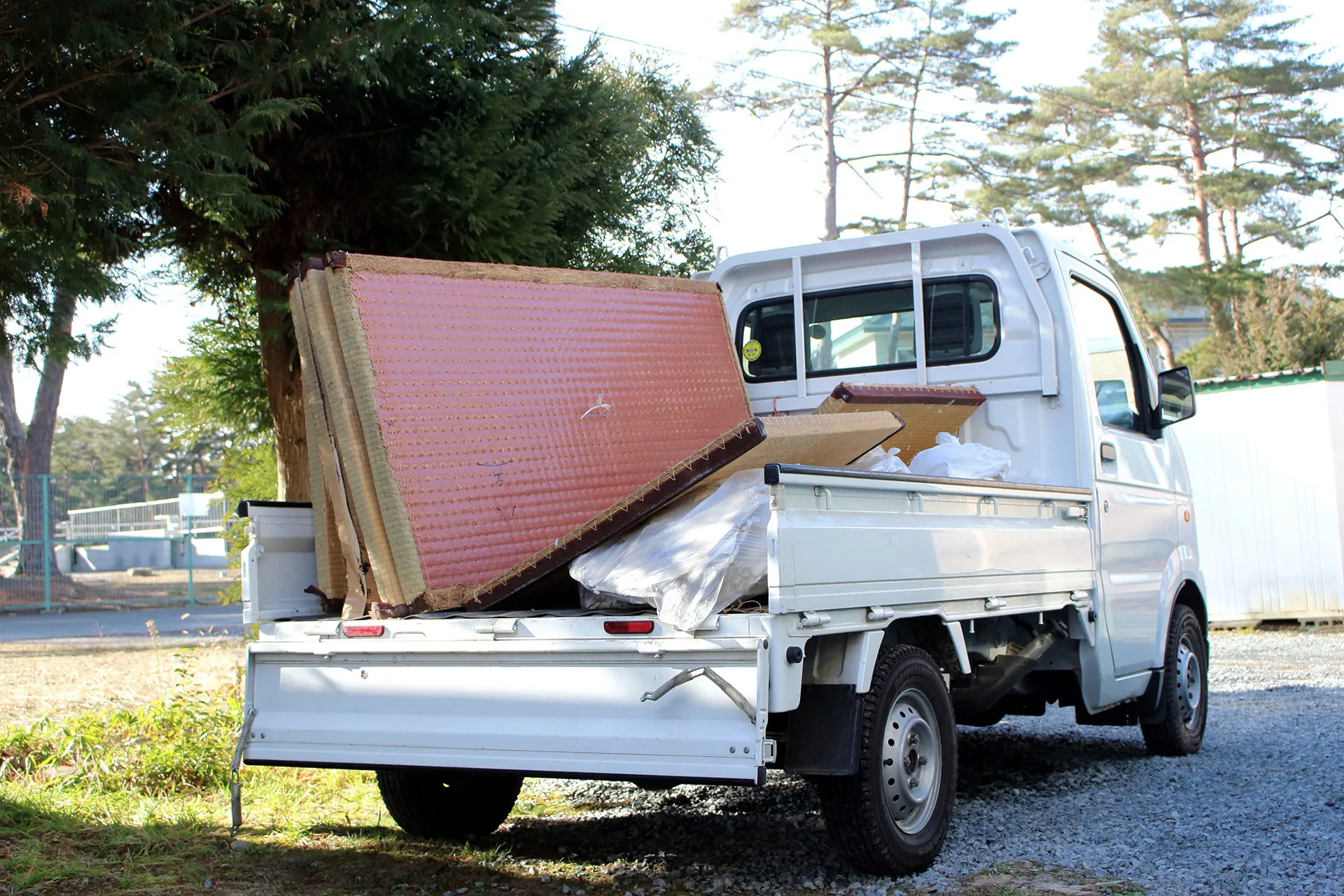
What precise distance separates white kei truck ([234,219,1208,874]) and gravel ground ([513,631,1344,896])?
32 cm

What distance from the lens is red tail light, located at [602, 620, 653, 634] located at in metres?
3.97

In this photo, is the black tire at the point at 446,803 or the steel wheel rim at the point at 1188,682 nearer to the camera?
the black tire at the point at 446,803

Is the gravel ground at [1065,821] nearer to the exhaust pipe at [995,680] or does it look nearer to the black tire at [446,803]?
the black tire at [446,803]

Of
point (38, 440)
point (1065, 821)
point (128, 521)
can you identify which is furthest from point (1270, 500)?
point (38, 440)

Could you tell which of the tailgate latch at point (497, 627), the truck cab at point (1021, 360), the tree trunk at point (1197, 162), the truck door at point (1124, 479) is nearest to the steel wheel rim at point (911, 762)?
the tailgate latch at point (497, 627)

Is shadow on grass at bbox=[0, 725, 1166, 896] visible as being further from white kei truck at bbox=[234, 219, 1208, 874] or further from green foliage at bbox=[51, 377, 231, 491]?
green foliage at bbox=[51, 377, 231, 491]

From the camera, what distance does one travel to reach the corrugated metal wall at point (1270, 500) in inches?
576

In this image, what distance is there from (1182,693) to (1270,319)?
971 inches

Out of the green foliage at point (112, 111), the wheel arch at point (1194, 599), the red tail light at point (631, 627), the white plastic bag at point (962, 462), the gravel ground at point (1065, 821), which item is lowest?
the gravel ground at point (1065, 821)

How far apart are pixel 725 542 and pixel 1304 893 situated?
2222 millimetres

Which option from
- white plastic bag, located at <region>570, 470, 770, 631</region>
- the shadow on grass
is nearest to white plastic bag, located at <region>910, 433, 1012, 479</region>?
white plastic bag, located at <region>570, 470, 770, 631</region>

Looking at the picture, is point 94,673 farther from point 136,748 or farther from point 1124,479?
point 1124,479

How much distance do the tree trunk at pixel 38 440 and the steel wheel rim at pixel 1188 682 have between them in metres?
6.09

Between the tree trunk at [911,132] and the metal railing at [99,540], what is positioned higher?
the tree trunk at [911,132]
